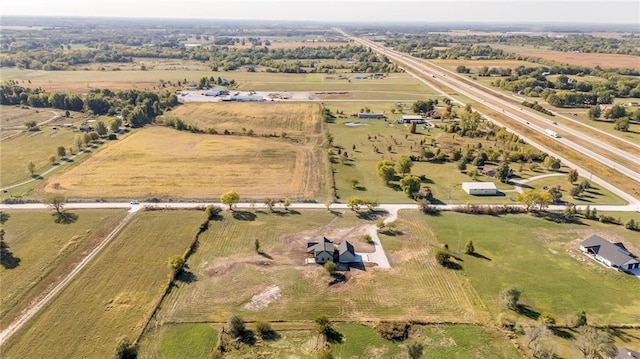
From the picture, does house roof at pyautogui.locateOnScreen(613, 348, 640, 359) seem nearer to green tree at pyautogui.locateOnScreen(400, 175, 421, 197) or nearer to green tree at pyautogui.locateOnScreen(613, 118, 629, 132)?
green tree at pyautogui.locateOnScreen(400, 175, 421, 197)

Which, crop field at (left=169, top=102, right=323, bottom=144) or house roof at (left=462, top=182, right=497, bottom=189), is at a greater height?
crop field at (left=169, top=102, right=323, bottom=144)

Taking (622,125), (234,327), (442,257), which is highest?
(622,125)

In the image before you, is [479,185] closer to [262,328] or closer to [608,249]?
[608,249]

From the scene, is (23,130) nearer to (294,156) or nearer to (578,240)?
(294,156)

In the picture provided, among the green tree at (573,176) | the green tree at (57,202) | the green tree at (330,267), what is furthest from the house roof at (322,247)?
the green tree at (573,176)

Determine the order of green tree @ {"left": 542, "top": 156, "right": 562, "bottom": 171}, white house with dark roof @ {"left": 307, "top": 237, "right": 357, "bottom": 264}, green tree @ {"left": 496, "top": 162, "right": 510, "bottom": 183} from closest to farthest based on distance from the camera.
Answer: white house with dark roof @ {"left": 307, "top": 237, "right": 357, "bottom": 264}, green tree @ {"left": 496, "top": 162, "right": 510, "bottom": 183}, green tree @ {"left": 542, "top": 156, "right": 562, "bottom": 171}

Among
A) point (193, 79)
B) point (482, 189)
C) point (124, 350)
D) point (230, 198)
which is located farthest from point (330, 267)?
point (193, 79)

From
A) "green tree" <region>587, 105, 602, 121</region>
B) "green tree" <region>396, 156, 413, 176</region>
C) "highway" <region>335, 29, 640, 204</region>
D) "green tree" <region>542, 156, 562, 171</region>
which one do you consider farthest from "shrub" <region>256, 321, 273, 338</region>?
"green tree" <region>587, 105, 602, 121</region>
